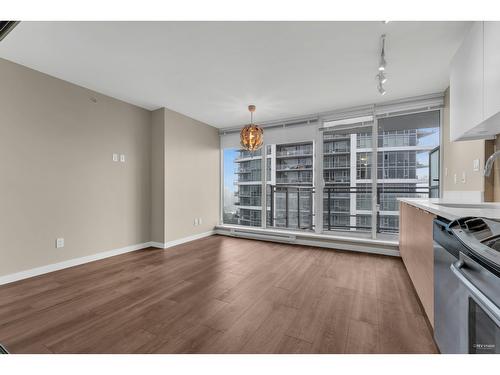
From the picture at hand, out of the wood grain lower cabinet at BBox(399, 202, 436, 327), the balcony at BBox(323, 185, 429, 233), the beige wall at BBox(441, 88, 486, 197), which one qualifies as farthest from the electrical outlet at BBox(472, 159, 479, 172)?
the balcony at BBox(323, 185, 429, 233)

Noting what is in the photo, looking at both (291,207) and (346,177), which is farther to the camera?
(291,207)

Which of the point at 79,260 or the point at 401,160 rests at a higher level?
the point at 401,160

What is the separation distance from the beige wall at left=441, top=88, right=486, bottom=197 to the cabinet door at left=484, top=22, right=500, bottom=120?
971 millimetres

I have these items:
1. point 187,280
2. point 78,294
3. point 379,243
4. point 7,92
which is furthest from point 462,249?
point 7,92

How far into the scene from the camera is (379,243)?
3.47 metres

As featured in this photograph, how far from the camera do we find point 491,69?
4.48ft

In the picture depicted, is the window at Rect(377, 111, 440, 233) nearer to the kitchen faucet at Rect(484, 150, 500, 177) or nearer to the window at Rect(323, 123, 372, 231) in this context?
the window at Rect(323, 123, 372, 231)

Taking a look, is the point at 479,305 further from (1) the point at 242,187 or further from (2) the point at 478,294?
(1) the point at 242,187

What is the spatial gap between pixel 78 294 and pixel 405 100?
499 cm

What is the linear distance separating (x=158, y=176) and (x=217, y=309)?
9.05 feet

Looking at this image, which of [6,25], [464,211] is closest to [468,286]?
[464,211]

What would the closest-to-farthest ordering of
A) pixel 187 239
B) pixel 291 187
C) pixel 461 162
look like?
pixel 461 162 → pixel 187 239 → pixel 291 187

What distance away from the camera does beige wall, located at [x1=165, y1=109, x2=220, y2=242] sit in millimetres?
3975

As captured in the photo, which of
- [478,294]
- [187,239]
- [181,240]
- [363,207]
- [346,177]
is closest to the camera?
[478,294]
